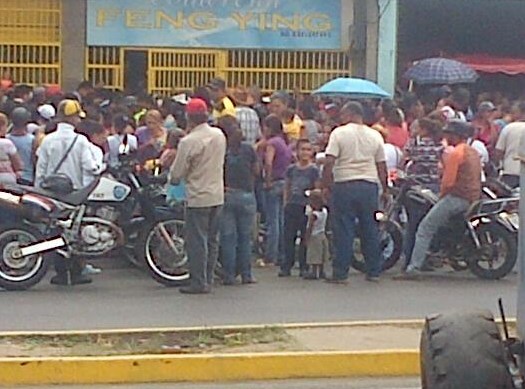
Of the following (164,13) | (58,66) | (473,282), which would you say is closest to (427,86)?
A: (164,13)

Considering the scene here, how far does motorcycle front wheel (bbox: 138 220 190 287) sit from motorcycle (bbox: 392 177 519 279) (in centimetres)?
269

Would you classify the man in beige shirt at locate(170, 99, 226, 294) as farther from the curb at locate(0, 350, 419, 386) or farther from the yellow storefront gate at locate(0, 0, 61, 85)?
the yellow storefront gate at locate(0, 0, 61, 85)

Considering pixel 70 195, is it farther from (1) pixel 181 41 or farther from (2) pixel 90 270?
(1) pixel 181 41

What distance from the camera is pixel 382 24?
26.0m

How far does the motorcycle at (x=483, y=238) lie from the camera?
14.2 m

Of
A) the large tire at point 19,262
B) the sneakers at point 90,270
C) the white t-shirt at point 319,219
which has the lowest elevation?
the sneakers at point 90,270

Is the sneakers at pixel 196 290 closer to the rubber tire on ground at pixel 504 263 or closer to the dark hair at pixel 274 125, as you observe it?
the dark hair at pixel 274 125

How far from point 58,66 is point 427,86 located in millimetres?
6741

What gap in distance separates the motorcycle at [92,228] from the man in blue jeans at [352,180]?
157cm

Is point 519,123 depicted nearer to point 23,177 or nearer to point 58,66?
point 23,177

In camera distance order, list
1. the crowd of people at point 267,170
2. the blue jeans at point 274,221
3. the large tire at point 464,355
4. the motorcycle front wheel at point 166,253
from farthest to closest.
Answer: the blue jeans at point 274,221 < the motorcycle front wheel at point 166,253 < the crowd of people at point 267,170 < the large tire at point 464,355

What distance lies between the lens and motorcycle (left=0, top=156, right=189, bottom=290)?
43.3ft

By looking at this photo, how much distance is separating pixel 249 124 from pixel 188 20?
31.6ft

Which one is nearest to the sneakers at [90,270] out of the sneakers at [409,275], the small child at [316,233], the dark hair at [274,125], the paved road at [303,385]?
the small child at [316,233]
